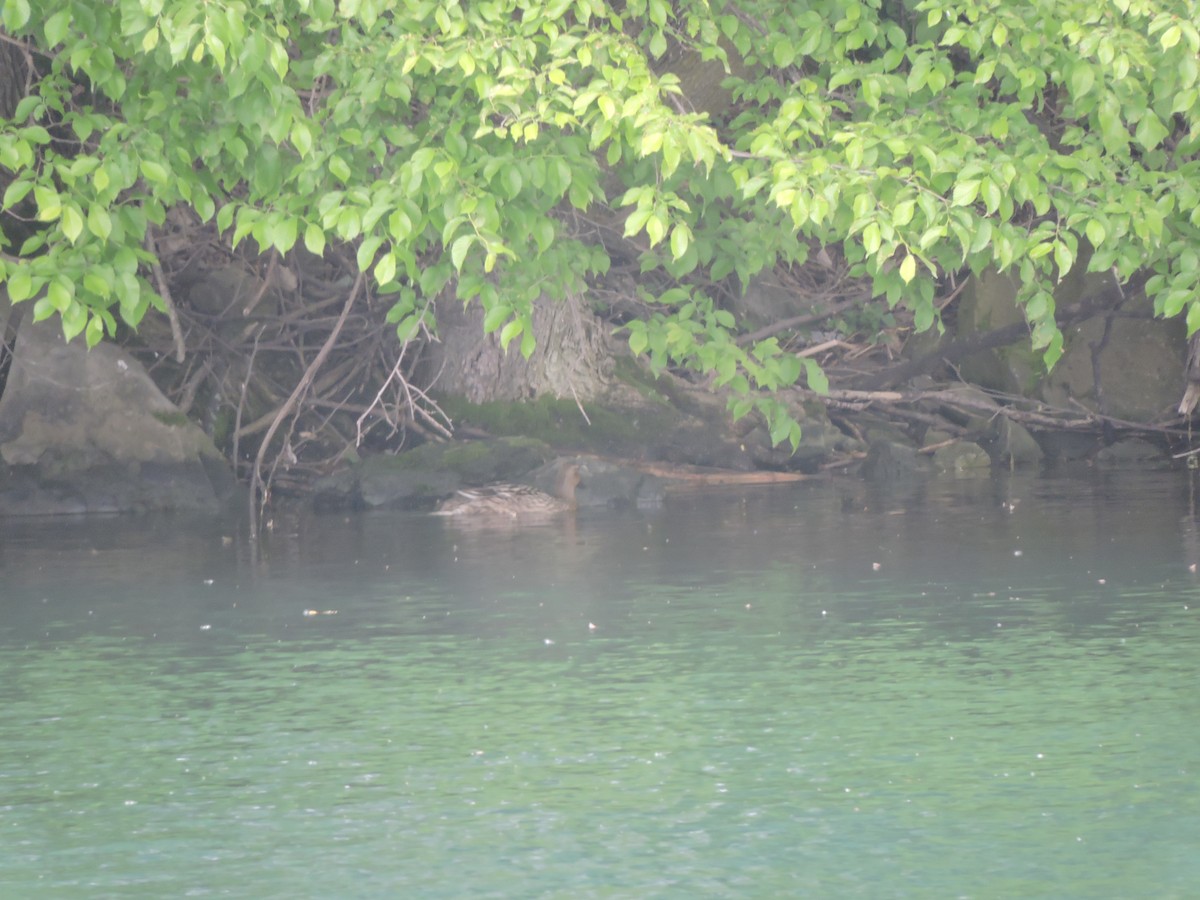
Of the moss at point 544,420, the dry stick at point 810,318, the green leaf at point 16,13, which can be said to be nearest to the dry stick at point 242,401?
the moss at point 544,420

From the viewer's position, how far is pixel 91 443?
51.8 feet

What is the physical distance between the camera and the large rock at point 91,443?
15664mm

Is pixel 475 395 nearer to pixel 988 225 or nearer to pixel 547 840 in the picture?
pixel 988 225

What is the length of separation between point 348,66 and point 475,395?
8.23 m

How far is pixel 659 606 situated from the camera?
886cm

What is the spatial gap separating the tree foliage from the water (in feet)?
4.95

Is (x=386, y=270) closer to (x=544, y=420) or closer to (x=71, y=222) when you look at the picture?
(x=71, y=222)

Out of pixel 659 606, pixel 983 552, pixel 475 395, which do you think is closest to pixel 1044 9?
pixel 983 552

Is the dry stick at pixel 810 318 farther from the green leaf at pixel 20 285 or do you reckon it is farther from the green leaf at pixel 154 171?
the green leaf at pixel 20 285

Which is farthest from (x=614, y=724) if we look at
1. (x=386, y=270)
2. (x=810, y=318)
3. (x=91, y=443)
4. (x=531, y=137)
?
(x=810, y=318)

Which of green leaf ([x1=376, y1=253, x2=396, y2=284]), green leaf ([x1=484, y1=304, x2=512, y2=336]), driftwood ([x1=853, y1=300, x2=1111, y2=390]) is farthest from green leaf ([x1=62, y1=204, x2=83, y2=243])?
driftwood ([x1=853, y1=300, x2=1111, y2=390])

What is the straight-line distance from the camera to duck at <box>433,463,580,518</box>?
1476cm

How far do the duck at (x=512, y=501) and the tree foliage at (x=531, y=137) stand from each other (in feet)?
12.1

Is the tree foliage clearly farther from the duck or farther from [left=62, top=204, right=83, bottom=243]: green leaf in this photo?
the duck
